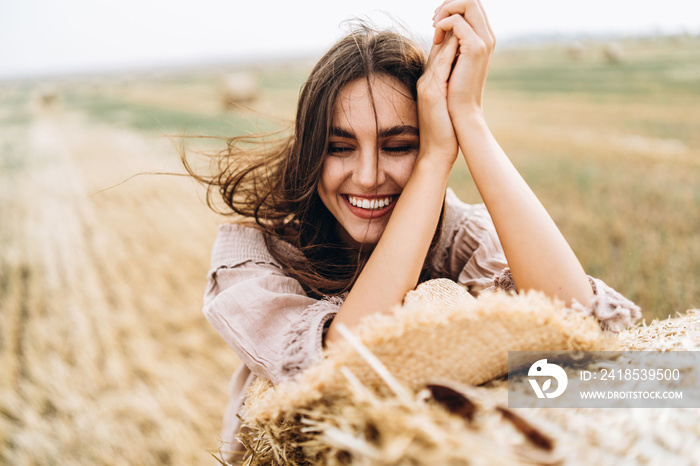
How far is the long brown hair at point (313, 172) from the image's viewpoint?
158 centimetres

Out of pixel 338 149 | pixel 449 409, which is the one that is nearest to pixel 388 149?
pixel 338 149

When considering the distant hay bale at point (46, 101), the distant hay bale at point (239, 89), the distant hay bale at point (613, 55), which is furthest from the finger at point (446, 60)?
the distant hay bale at point (613, 55)

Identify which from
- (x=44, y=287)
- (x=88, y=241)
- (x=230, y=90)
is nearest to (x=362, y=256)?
(x=44, y=287)

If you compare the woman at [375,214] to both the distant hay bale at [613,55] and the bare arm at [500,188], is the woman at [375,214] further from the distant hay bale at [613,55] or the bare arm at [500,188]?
the distant hay bale at [613,55]

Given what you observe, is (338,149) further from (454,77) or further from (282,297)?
(282,297)

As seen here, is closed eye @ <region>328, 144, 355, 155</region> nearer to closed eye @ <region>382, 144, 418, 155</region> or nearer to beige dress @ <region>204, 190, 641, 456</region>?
closed eye @ <region>382, 144, 418, 155</region>

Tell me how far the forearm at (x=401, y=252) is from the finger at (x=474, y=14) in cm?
39

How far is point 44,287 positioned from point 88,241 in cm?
135

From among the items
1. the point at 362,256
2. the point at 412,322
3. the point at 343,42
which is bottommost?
the point at 362,256

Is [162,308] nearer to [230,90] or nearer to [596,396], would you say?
[596,396]

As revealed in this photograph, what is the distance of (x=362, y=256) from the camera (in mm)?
1736

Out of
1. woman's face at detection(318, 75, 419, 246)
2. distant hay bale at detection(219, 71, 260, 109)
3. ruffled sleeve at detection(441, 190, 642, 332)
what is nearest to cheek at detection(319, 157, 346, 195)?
woman's face at detection(318, 75, 419, 246)

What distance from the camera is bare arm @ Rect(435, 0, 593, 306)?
1241 millimetres

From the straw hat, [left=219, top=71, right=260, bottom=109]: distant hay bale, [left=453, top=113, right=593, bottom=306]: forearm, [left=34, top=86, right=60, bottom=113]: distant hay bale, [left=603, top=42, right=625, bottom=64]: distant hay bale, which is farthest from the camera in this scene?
[left=603, top=42, right=625, bottom=64]: distant hay bale
